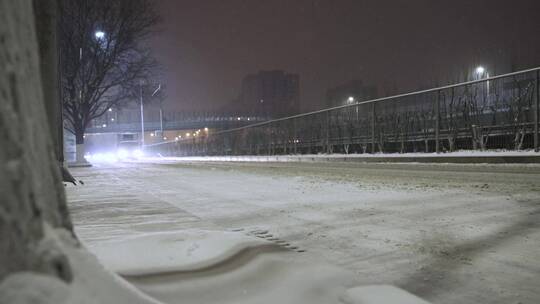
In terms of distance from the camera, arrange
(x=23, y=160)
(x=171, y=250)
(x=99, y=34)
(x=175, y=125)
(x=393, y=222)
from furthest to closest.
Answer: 1. (x=175, y=125)
2. (x=99, y=34)
3. (x=393, y=222)
4. (x=171, y=250)
5. (x=23, y=160)

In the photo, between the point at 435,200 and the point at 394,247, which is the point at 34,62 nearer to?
the point at 394,247

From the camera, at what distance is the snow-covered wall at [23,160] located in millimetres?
1473

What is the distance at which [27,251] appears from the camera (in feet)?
4.92

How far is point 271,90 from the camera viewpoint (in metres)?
132

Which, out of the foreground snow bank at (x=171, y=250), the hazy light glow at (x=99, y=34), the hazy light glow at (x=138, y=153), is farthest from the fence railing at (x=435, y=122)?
the hazy light glow at (x=138, y=153)

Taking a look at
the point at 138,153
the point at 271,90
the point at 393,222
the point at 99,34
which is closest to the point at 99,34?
the point at 99,34

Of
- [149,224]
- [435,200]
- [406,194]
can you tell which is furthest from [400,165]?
[149,224]

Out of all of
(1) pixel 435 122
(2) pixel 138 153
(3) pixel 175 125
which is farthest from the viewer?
(3) pixel 175 125

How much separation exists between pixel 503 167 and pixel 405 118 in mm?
5153

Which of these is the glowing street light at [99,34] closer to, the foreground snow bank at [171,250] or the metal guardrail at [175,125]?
the foreground snow bank at [171,250]

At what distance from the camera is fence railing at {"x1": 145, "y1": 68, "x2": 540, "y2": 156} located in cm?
1053

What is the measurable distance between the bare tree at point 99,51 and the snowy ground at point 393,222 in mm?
18774

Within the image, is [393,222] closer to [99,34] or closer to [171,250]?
[171,250]

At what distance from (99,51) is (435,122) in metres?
21.6
